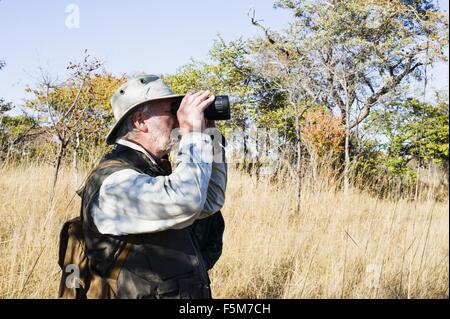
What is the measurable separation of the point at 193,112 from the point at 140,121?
271 mm

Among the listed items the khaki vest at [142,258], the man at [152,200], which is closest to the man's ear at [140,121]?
the man at [152,200]

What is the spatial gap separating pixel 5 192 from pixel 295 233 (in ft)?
8.61

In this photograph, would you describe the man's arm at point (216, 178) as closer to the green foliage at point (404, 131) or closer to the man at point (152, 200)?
the man at point (152, 200)

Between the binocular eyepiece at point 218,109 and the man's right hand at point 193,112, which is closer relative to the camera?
the man's right hand at point 193,112

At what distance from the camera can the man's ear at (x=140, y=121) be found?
58.0 inches

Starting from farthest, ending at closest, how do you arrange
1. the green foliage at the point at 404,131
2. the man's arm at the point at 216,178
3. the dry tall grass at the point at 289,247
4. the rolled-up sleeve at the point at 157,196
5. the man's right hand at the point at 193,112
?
the green foliage at the point at 404,131, the dry tall grass at the point at 289,247, the man's arm at the point at 216,178, the man's right hand at the point at 193,112, the rolled-up sleeve at the point at 157,196

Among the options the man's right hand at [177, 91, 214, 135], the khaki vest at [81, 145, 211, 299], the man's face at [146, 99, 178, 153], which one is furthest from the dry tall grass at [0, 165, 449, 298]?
the man's right hand at [177, 91, 214, 135]

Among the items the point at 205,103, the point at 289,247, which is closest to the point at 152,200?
the point at 205,103

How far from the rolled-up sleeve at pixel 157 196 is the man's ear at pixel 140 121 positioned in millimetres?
262

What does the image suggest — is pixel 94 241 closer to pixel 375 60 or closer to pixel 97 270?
pixel 97 270

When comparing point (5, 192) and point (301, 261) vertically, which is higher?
point (5, 192)

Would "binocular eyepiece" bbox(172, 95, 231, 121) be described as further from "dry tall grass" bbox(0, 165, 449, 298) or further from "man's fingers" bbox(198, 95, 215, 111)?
"dry tall grass" bbox(0, 165, 449, 298)

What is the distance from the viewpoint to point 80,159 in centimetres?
478
